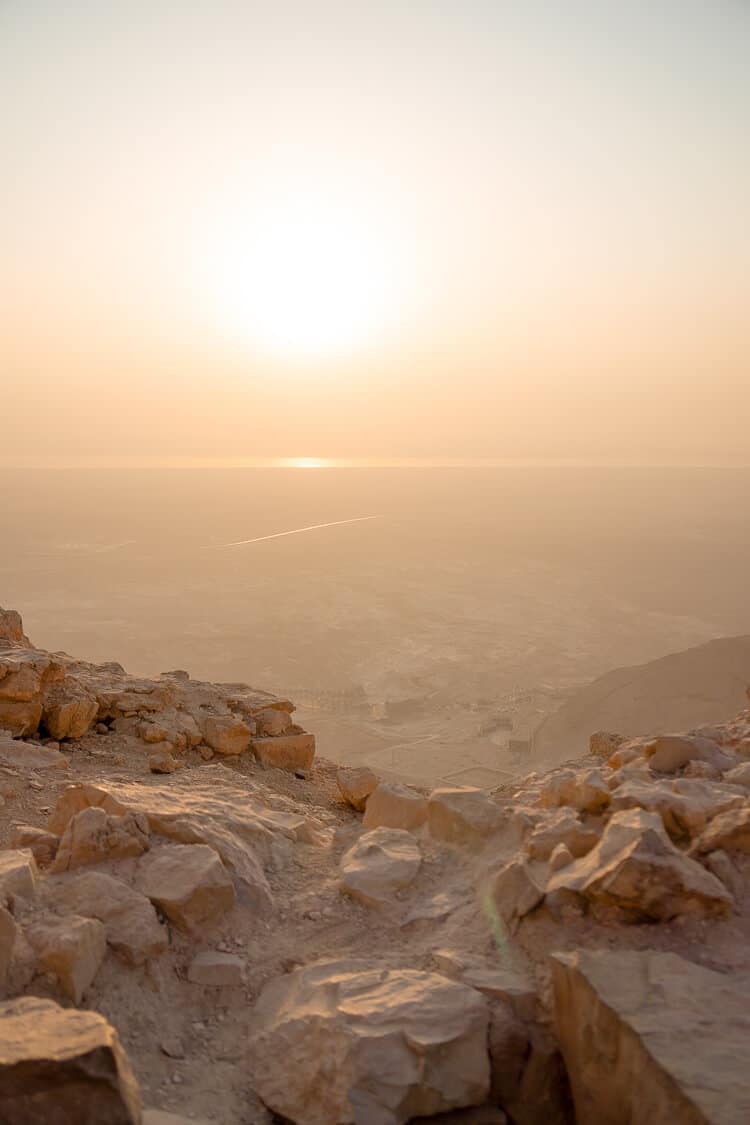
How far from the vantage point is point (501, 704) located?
112 ft

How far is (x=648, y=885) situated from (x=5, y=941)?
2544 millimetres

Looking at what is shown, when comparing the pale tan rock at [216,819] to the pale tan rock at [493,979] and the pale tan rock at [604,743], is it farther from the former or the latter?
the pale tan rock at [604,743]

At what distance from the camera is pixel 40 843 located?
3721 millimetres

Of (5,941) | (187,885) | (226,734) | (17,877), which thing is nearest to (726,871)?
(187,885)

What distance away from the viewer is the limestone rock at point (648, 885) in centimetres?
286

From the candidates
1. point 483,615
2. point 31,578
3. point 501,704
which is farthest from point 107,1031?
point 31,578

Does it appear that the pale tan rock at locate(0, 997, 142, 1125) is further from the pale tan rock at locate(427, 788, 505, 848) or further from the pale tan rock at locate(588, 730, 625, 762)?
the pale tan rock at locate(588, 730, 625, 762)

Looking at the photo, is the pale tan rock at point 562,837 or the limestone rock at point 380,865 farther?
the limestone rock at point 380,865

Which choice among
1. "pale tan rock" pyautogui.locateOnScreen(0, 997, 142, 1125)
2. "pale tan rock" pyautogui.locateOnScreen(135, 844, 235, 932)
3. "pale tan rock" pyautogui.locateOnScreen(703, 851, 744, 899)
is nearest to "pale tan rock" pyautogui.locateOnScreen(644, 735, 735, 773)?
"pale tan rock" pyautogui.locateOnScreen(703, 851, 744, 899)

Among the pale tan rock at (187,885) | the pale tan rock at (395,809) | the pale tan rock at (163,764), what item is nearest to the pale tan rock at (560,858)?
the pale tan rock at (395,809)

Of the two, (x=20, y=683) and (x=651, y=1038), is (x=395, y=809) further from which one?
(x=20, y=683)

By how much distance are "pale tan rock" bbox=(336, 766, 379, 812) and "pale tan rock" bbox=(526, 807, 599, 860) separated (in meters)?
2.16

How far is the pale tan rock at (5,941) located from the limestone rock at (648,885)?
223cm

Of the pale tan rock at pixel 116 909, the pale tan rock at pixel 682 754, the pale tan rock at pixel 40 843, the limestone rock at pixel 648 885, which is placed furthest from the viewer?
the pale tan rock at pixel 682 754
